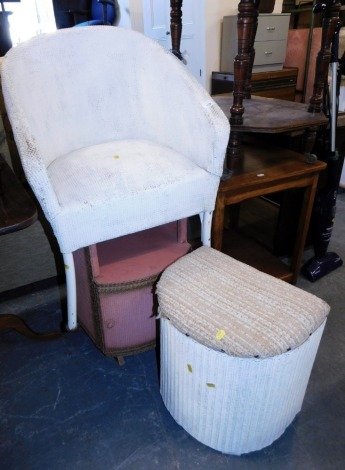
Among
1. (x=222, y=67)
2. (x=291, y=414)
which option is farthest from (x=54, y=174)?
(x=222, y=67)

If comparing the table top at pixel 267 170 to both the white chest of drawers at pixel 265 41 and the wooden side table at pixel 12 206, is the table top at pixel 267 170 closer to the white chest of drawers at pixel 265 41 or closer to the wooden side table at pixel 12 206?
the wooden side table at pixel 12 206

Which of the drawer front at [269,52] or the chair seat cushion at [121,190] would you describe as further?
the drawer front at [269,52]

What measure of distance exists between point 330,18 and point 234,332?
1.04 m

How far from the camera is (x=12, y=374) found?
1.16 meters

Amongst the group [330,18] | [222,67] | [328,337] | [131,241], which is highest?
[330,18]

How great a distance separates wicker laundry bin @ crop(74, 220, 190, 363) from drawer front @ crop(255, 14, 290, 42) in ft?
7.48

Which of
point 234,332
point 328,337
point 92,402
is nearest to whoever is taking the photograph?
point 234,332

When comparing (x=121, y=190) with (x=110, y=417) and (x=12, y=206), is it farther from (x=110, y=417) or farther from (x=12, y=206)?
(x=110, y=417)

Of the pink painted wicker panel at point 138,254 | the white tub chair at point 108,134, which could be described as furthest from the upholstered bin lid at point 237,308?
the white tub chair at point 108,134

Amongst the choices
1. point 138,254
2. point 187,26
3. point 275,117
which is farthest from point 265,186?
point 187,26

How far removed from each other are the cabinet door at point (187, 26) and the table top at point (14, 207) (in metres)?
2.28

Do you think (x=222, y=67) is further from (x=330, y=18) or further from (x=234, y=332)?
(x=234, y=332)

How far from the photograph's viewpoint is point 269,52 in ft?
9.49

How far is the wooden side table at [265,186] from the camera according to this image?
1.17m
